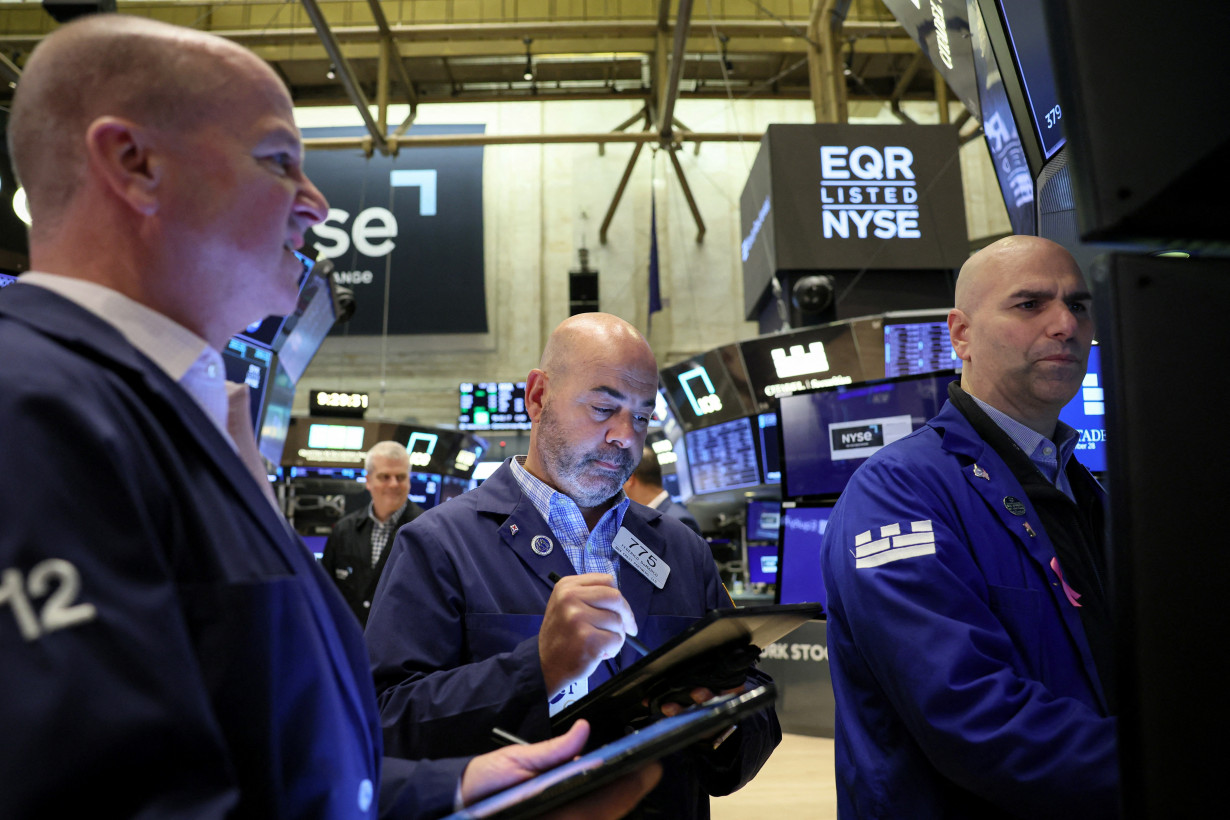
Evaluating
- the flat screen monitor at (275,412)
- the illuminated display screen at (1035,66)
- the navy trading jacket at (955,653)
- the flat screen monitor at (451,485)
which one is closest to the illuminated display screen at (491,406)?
the flat screen monitor at (451,485)

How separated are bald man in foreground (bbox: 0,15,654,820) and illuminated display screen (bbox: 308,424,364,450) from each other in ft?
37.8

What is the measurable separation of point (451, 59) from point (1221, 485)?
16761mm

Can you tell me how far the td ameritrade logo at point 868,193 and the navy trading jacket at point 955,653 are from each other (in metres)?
7.54

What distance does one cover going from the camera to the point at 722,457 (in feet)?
30.4

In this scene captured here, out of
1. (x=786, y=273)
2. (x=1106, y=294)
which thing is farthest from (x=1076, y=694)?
(x=786, y=273)

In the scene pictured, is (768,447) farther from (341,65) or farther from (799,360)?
(341,65)

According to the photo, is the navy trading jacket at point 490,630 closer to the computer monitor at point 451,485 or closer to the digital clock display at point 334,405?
the computer monitor at point 451,485

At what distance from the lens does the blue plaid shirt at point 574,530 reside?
77.6 inches

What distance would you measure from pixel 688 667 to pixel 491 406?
1392 cm

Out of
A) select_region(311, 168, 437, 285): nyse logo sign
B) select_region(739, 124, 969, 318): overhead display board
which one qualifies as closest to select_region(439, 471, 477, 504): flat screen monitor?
select_region(311, 168, 437, 285): nyse logo sign

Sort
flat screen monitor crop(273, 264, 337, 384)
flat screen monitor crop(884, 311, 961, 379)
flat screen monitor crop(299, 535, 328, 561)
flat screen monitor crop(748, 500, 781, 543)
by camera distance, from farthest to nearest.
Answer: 1. flat screen monitor crop(299, 535, 328, 561)
2. flat screen monitor crop(748, 500, 781, 543)
3. flat screen monitor crop(884, 311, 961, 379)
4. flat screen monitor crop(273, 264, 337, 384)

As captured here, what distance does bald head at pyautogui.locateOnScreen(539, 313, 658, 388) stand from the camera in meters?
2.06

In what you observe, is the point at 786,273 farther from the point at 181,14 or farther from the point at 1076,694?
the point at 181,14

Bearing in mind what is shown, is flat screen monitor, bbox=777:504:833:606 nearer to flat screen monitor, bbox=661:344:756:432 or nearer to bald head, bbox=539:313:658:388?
bald head, bbox=539:313:658:388
